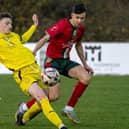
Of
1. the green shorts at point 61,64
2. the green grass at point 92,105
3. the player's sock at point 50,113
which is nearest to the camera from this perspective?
the player's sock at point 50,113

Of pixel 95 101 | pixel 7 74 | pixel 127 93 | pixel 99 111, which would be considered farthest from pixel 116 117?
pixel 7 74

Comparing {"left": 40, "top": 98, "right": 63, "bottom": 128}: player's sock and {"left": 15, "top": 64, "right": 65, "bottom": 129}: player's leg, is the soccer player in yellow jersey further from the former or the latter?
{"left": 40, "top": 98, "right": 63, "bottom": 128}: player's sock

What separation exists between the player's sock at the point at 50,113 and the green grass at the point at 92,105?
1.01 metres

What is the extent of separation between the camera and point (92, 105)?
1362cm

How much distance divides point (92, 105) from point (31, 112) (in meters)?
3.59

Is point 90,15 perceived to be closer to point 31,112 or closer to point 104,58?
point 104,58

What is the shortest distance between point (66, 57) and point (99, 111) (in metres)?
1.79

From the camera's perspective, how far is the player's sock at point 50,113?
8930mm

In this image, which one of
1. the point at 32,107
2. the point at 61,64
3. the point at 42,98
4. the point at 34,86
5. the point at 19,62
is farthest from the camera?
the point at 61,64

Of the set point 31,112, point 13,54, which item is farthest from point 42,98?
point 31,112

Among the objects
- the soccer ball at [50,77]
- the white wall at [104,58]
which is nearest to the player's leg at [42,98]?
the soccer ball at [50,77]

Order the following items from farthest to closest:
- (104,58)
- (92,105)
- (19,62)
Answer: (104,58) → (92,105) → (19,62)

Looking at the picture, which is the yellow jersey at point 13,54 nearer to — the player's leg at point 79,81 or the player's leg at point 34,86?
the player's leg at point 34,86

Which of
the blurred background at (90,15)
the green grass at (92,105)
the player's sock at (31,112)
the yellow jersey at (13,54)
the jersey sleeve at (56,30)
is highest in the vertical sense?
the yellow jersey at (13,54)
